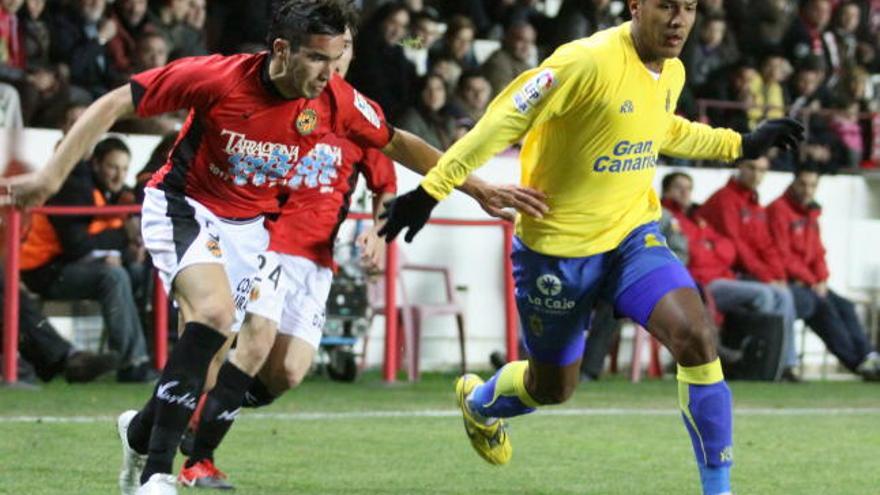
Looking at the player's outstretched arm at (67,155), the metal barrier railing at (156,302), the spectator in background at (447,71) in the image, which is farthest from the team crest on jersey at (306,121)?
the spectator in background at (447,71)

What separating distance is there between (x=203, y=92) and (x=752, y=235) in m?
10.1

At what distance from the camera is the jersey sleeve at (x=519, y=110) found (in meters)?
7.02

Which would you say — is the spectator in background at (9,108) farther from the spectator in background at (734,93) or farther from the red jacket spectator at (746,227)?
the spectator in background at (734,93)

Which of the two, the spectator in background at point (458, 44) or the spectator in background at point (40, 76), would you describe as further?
the spectator in background at point (458, 44)

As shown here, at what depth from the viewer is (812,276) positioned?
17062 mm

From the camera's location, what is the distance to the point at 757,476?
8.86 m

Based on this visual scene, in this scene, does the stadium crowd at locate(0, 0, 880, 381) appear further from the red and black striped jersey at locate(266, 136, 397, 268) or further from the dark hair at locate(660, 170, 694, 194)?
the red and black striped jersey at locate(266, 136, 397, 268)

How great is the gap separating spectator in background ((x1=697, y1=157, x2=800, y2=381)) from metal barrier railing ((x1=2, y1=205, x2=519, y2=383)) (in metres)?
2.26

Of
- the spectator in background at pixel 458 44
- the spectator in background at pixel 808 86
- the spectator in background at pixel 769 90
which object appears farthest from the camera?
the spectator in background at pixel 808 86

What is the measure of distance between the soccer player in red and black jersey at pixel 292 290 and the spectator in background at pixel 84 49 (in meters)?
Result: 6.26

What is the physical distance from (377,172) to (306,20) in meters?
2.59

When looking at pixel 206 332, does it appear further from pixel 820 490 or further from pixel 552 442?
pixel 552 442

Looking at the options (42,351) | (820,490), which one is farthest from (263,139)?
(42,351)

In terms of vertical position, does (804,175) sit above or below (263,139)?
below
